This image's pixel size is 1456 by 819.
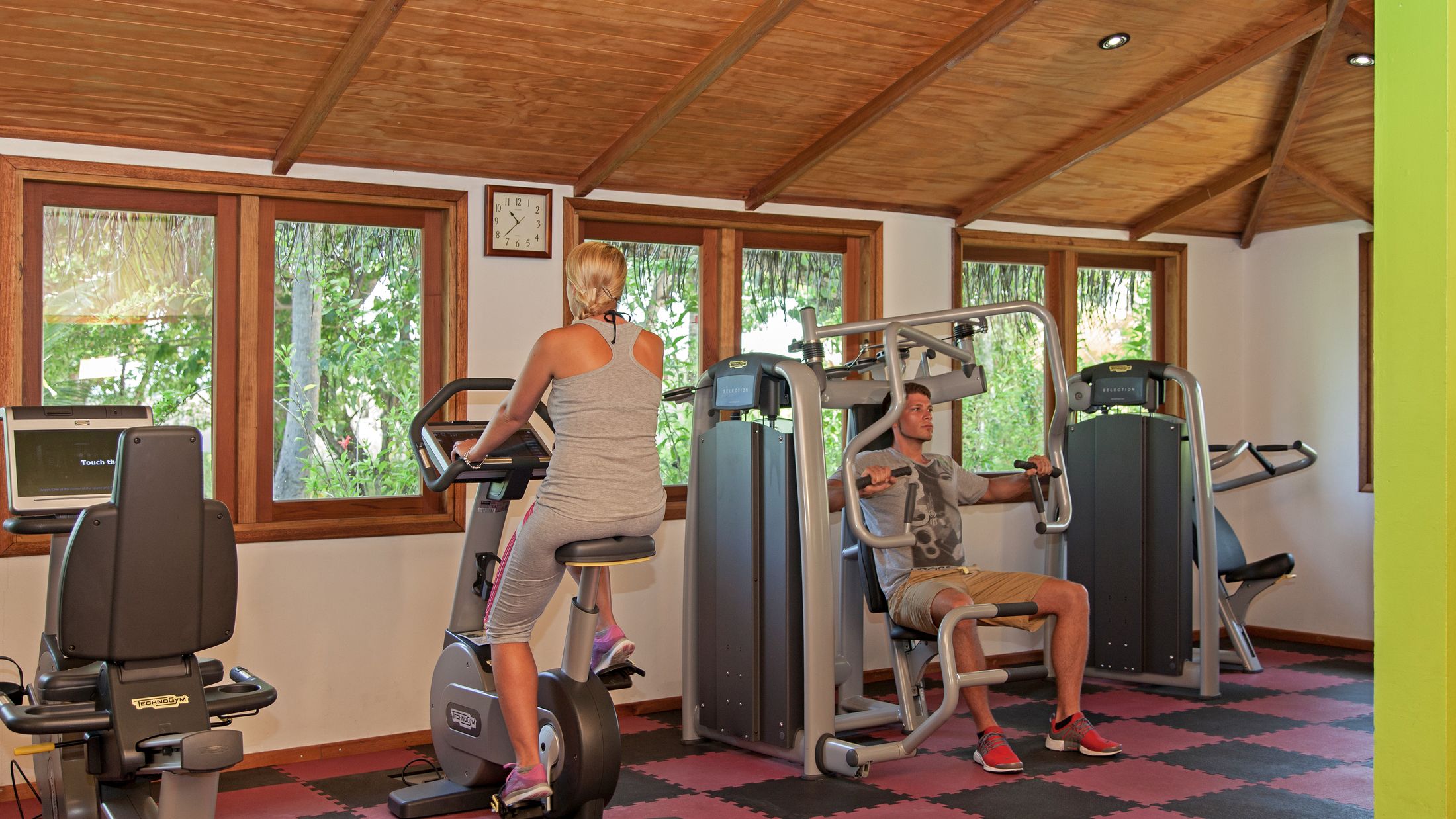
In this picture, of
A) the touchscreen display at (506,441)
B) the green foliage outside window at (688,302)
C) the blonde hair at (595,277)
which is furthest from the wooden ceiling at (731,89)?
Answer: the touchscreen display at (506,441)

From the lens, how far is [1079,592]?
4.75 metres

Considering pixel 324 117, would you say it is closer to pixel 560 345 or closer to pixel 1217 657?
pixel 560 345

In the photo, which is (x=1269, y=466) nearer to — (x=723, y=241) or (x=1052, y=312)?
(x=1052, y=312)

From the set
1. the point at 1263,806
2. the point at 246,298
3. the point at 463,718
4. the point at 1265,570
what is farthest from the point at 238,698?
the point at 1265,570

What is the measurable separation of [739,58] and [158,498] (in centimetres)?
248

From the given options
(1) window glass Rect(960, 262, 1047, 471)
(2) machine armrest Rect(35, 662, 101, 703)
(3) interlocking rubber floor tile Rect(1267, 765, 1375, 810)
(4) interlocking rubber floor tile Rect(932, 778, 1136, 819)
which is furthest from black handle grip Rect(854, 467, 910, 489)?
(2) machine armrest Rect(35, 662, 101, 703)

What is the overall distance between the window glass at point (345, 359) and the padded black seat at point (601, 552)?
1785 millimetres

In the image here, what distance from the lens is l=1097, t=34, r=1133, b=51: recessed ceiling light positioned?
4.66 meters

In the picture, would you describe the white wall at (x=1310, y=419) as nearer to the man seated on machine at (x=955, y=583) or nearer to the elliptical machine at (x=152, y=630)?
the man seated on machine at (x=955, y=583)

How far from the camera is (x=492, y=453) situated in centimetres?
385

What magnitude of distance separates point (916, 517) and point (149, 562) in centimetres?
289

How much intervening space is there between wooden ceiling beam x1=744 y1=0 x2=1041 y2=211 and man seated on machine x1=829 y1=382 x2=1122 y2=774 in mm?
1069

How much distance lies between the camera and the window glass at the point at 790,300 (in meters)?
5.92

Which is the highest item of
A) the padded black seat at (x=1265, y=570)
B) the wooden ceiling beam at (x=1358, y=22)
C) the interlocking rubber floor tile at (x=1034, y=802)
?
the wooden ceiling beam at (x=1358, y=22)
